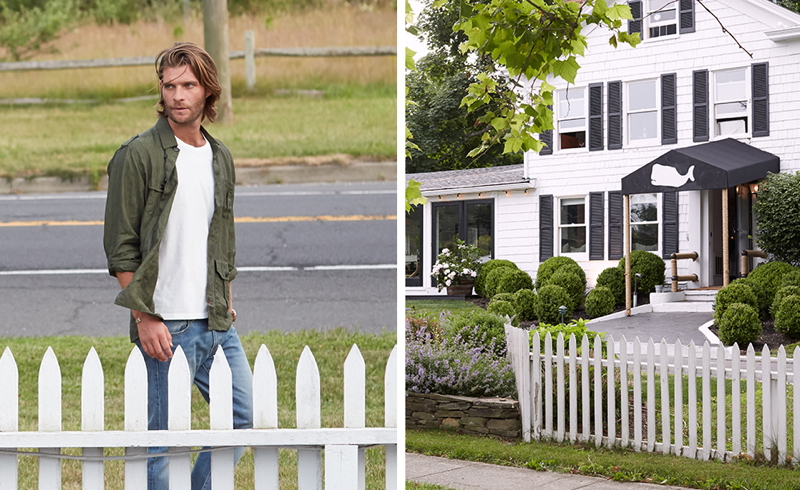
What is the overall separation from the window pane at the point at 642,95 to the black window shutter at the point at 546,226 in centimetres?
53

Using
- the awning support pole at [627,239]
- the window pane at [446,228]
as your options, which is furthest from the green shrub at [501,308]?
the awning support pole at [627,239]

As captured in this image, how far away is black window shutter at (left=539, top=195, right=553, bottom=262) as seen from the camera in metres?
3.54

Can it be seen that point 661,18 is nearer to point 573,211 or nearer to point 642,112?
point 642,112

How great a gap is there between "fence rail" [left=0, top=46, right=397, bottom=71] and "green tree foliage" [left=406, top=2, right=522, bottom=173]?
19.3 ft

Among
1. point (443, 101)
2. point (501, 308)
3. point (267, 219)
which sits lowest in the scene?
point (501, 308)

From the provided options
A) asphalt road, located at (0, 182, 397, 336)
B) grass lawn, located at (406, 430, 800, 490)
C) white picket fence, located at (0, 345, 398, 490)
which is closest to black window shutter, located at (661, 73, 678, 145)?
grass lawn, located at (406, 430, 800, 490)

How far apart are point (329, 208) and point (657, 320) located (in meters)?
5.73

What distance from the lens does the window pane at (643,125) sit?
3.39 meters

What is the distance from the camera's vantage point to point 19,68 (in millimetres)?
10211

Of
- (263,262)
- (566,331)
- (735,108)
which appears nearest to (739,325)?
(566,331)

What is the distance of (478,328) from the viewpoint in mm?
3889

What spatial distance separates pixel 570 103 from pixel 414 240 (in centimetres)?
95

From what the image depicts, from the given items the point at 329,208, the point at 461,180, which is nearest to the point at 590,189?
the point at 461,180

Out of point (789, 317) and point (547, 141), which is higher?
point (547, 141)
